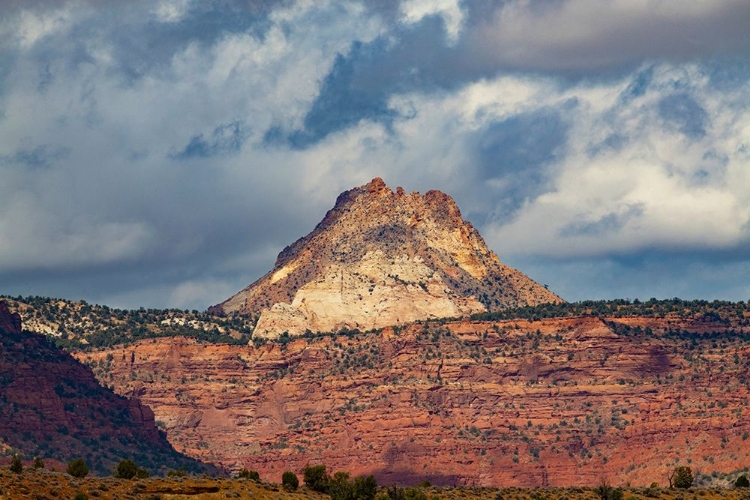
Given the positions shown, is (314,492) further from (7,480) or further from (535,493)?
(7,480)

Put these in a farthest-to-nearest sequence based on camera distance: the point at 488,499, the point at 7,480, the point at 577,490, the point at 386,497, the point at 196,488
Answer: the point at 577,490, the point at 488,499, the point at 386,497, the point at 196,488, the point at 7,480

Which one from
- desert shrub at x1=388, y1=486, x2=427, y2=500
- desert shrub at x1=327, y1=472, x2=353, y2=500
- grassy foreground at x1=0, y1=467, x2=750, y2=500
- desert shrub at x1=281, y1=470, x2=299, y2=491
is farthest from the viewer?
desert shrub at x1=281, y1=470, x2=299, y2=491

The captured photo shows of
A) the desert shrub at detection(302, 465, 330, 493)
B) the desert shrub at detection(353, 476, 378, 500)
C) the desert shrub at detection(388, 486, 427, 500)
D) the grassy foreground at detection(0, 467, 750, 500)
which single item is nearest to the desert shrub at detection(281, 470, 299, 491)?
the grassy foreground at detection(0, 467, 750, 500)

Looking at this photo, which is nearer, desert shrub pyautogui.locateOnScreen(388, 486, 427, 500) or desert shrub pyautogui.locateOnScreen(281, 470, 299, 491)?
desert shrub pyautogui.locateOnScreen(388, 486, 427, 500)

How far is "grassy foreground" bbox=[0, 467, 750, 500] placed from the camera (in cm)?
10531

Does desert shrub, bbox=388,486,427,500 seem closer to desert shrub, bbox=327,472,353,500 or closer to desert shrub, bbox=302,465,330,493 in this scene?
desert shrub, bbox=327,472,353,500

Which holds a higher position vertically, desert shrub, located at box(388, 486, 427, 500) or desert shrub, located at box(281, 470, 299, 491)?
desert shrub, located at box(281, 470, 299, 491)

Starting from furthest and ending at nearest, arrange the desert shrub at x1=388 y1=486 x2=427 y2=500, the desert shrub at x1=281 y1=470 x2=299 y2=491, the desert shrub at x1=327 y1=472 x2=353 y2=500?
the desert shrub at x1=281 y1=470 x2=299 y2=491 < the desert shrub at x1=388 y1=486 x2=427 y2=500 < the desert shrub at x1=327 y1=472 x2=353 y2=500

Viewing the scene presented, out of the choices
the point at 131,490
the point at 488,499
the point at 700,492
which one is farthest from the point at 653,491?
the point at 131,490

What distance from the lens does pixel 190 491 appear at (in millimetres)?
115125

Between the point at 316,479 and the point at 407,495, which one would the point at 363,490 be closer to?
the point at 407,495

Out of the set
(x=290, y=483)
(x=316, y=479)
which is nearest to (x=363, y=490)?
(x=290, y=483)

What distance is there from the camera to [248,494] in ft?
390

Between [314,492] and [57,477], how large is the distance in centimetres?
2529
